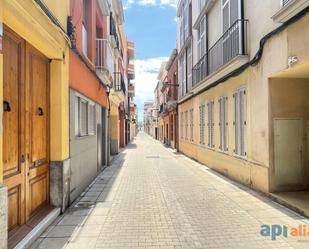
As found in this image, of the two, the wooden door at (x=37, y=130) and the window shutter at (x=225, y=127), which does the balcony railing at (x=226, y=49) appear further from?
the wooden door at (x=37, y=130)

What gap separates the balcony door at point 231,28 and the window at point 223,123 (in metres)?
1.56

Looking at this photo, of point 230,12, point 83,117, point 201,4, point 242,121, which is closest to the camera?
point 83,117

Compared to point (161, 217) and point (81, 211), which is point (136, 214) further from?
point (81, 211)

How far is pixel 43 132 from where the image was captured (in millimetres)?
5777

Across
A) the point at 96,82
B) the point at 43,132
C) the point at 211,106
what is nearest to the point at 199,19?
the point at 211,106

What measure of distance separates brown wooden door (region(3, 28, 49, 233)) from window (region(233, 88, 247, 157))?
18.2 feet

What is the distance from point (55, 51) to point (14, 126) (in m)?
1.80

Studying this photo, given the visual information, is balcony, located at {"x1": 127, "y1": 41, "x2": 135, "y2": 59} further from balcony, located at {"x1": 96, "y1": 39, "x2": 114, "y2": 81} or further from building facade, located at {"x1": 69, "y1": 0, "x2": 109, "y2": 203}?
balcony, located at {"x1": 96, "y1": 39, "x2": 114, "y2": 81}

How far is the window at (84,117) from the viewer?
7978 millimetres

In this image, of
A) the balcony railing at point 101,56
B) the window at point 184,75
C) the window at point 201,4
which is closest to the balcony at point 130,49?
the window at point 184,75

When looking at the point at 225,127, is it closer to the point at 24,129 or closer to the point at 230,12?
the point at 230,12

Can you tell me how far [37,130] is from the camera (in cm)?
546

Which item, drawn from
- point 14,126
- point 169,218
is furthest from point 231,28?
point 14,126

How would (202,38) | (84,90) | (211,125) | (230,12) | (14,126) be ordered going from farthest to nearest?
1. (202,38)
2. (211,125)
3. (230,12)
4. (84,90)
5. (14,126)
